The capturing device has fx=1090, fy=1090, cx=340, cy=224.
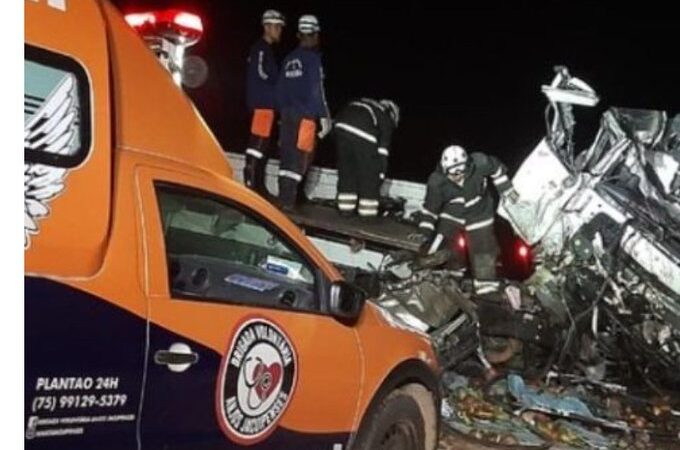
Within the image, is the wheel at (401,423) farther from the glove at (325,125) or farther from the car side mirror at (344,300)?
the glove at (325,125)

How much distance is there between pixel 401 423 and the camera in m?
5.22

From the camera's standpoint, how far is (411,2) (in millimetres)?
40812

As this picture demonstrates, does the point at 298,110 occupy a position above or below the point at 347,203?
above

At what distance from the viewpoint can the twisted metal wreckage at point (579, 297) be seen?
337 inches

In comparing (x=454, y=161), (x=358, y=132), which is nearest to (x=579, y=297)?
(x=454, y=161)

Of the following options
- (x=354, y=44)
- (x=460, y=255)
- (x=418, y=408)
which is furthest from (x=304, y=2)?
(x=418, y=408)

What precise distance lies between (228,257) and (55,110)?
1335 millimetres

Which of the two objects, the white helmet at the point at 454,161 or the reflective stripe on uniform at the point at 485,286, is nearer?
the reflective stripe on uniform at the point at 485,286

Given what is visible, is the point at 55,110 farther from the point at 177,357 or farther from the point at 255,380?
the point at 255,380

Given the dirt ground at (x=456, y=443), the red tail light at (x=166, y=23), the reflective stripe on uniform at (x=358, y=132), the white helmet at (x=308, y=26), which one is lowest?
the dirt ground at (x=456, y=443)

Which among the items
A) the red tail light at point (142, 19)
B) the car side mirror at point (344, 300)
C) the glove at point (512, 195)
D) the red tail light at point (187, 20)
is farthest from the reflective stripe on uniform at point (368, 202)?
the car side mirror at point (344, 300)

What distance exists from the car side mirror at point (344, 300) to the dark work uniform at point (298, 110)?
6232 mm
